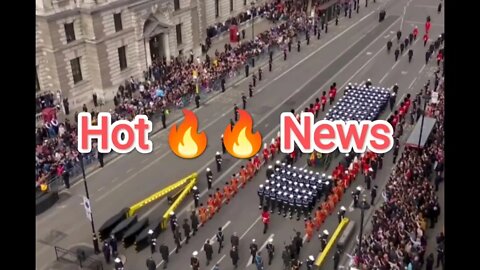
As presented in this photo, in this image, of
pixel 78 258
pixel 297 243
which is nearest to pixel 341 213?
pixel 297 243

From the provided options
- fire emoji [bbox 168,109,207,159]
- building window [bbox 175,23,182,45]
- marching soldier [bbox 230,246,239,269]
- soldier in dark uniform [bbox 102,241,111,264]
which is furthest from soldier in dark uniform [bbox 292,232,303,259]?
building window [bbox 175,23,182,45]

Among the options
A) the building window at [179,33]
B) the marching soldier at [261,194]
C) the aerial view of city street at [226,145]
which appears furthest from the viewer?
the building window at [179,33]

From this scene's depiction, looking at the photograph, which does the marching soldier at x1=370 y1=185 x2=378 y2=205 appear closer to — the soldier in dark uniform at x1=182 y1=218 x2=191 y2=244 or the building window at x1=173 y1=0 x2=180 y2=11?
the soldier in dark uniform at x1=182 y1=218 x2=191 y2=244

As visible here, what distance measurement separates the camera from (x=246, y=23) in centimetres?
5697

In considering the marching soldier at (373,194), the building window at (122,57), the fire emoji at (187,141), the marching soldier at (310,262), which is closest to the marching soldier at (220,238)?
the marching soldier at (310,262)

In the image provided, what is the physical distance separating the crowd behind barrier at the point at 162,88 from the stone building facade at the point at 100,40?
→ 1.10 meters

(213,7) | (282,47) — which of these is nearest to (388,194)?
(282,47)

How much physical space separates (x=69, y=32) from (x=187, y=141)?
13018mm

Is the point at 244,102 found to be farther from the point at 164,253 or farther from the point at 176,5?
the point at 164,253

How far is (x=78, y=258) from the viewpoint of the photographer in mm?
24375

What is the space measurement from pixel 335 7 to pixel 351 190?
34694 millimetres

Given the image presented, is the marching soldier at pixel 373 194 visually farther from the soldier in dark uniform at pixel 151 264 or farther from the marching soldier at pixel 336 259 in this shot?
the soldier in dark uniform at pixel 151 264

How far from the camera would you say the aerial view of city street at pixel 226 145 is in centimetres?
2428
